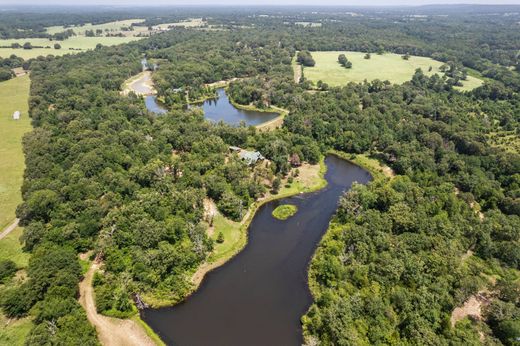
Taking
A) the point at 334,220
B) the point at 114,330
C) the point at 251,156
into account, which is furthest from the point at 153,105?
the point at 114,330

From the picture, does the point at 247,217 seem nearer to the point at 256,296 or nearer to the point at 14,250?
the point at 256,296

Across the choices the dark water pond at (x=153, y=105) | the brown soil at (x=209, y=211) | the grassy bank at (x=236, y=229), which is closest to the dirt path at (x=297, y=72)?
the dark water pond at (x=153, y=105)

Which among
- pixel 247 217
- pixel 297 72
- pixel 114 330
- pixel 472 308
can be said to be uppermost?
pixel 297 72

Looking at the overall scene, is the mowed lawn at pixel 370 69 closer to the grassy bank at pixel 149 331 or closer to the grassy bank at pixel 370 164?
the grassy bank at pixel 370 164

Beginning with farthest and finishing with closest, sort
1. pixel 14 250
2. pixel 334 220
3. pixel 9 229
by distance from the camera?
pixel 334 220 < pixel 9 229 < pixel 14 250

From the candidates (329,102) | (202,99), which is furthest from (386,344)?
(202,99)

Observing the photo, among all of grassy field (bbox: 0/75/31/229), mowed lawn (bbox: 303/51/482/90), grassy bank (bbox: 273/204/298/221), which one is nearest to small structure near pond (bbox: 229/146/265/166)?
grassy bank (bbox: 273/204/298/221)

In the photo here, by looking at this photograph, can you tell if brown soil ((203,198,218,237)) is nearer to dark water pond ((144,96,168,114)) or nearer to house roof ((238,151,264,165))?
house roof ((238,151,264,165))
